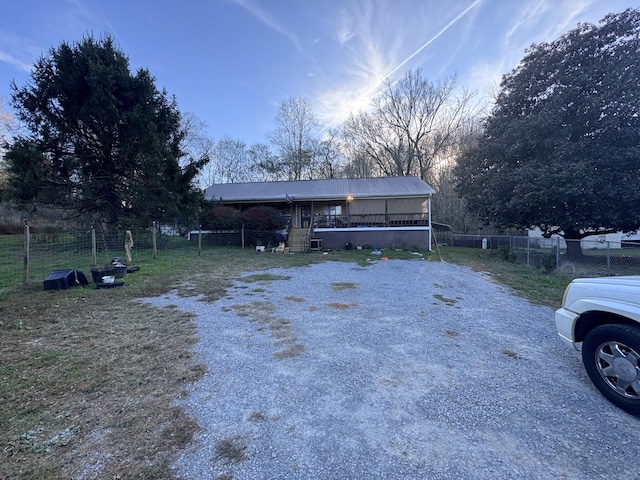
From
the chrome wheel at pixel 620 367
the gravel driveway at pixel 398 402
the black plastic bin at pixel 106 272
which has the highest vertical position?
the black plastic bin at pixel 106 272

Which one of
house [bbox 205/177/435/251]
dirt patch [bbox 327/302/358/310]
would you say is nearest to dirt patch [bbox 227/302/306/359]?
dirt patch [bbox 327/302/358/310]

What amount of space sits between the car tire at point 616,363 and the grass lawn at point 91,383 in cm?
334

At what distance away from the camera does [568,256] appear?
12789 millimetres

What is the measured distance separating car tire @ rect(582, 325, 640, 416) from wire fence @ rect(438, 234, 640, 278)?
7.15 m

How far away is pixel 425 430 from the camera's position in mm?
2049

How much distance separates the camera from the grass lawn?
5.84 ft

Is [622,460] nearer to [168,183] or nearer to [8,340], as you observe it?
[8,340]

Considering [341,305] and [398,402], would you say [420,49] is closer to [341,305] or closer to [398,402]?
[341,305]

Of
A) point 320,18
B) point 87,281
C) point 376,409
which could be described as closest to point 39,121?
point 87,281

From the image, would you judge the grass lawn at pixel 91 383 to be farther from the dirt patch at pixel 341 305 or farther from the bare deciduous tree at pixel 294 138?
the bare deciduous tree at pixel 294 138

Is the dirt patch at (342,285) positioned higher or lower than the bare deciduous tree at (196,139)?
lower

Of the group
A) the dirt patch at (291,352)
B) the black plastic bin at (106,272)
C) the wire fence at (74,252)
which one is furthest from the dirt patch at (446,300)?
the wire fence at (74,252)

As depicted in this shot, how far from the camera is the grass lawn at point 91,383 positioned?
1.78 meters

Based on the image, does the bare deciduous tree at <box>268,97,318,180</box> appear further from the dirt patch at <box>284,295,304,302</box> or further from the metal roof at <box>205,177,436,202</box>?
the dirt patch at <box>284,295,304,302</box>
